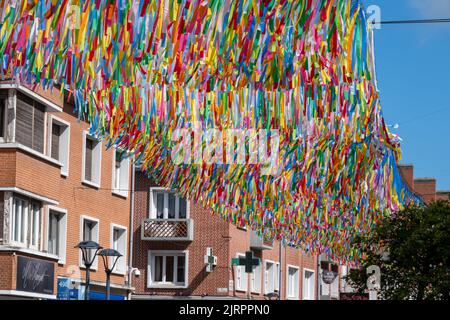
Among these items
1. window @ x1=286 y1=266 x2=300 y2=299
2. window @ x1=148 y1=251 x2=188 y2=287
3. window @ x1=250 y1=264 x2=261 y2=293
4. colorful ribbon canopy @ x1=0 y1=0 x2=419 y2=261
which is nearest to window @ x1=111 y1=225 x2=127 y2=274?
window @ x1=148 y1=251 x2=188 y2=287

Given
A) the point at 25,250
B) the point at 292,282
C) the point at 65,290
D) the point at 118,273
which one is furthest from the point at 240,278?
the point at 25,250

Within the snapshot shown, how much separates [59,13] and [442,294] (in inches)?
633

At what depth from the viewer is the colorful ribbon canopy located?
6.96 m

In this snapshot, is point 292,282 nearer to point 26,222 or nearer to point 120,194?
point 120,194

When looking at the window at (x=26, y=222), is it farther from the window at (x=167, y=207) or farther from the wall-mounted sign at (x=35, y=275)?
the window at (x=167, y=207)

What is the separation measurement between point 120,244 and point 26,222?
27.7 feet

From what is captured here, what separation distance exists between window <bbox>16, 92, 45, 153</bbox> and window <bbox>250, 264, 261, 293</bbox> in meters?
25.4

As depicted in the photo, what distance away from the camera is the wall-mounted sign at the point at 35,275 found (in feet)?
85.9

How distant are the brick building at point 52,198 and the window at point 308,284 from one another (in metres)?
26.4

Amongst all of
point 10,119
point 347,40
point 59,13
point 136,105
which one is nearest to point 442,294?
point 10,119

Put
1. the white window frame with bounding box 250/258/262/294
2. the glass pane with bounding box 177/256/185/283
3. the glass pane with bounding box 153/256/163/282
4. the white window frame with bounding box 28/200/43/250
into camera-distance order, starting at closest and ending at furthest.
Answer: the white window frame with bounding box 28/200/43/250 → the glass pane with bounding box 177/256/185/283 → the glass pane with bounding box 153/256/163/282 → the white window frame with bounding box 250/258/262/294

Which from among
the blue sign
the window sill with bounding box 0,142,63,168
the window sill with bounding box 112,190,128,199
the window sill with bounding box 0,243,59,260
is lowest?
the blue sign

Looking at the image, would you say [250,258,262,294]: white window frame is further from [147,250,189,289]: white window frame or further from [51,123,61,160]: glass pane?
[51,123,61,160]: glass pane

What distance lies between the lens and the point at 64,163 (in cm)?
3069
